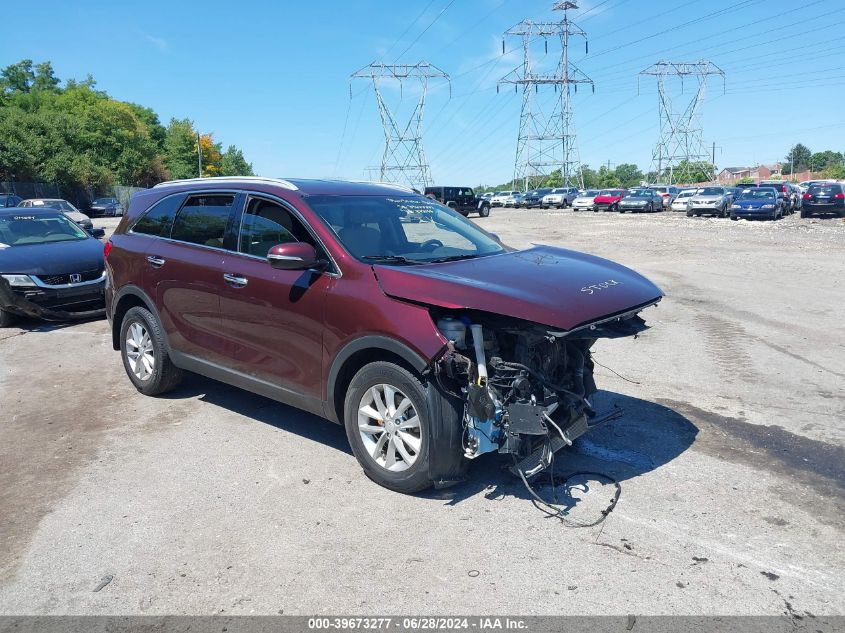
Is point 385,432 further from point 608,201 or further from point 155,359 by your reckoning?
point 608,201

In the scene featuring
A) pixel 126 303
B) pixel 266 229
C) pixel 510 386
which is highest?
pixel 266 229

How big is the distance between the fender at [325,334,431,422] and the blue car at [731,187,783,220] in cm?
3379

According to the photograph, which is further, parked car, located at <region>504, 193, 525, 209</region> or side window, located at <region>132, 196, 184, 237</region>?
parked car, located at <region>504, 193, 525, 209</region>

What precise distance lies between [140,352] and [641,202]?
4154cm

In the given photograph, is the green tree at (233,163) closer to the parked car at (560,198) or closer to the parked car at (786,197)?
the parked car at (560,198)

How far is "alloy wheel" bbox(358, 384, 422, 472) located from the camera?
4246 millimetres

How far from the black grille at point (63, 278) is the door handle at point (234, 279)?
579cm

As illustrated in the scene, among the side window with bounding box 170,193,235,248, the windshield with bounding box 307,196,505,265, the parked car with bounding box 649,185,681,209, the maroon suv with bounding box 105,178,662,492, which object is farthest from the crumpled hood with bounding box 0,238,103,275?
the parked car with bounding box 649,185,681,209

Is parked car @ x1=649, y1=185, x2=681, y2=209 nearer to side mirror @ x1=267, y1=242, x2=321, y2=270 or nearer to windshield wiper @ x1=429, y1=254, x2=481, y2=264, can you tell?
windshield wiper @ x1=429, y1=254, x2=481, y2=264

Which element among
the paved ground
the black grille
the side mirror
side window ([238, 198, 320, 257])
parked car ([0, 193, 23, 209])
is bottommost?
the paved ground

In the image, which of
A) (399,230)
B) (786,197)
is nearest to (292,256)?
(399,230)

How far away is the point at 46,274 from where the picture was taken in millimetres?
9781

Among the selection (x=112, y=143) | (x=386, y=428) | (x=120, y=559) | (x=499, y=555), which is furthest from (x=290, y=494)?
(x=112, y=143)

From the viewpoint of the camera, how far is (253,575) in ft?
11.6
